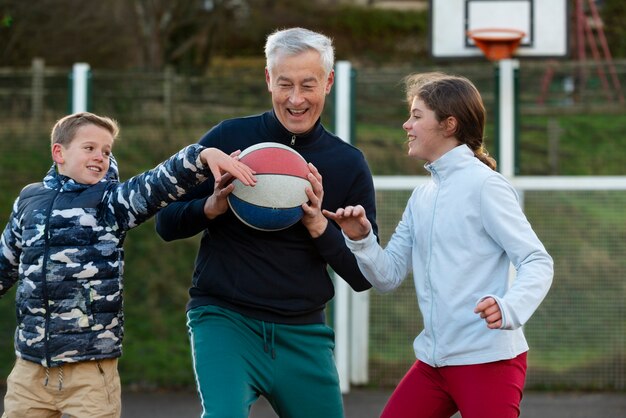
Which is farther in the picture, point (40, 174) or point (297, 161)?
Answer: point (40, 174)

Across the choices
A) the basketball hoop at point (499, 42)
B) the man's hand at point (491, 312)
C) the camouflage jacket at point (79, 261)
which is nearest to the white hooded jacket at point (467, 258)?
the man's hand at point (491, 312)

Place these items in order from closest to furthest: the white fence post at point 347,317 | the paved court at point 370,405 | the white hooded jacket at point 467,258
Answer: the white hooded jacket at point 467,258
the paved court at point 370,405
the white fence post at point 347,317

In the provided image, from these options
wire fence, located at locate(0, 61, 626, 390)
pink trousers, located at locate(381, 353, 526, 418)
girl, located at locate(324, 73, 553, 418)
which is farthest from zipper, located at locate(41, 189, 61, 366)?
wire fence, located at locate(0, 61, 626, 390)

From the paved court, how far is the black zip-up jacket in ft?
10.9

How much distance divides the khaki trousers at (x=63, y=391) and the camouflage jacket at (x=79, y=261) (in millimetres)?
66

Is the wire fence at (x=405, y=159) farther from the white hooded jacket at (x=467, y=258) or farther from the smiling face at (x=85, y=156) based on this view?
Result: the white hooded jacket at (x=467, y=258)

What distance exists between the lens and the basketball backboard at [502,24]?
9.01 meters

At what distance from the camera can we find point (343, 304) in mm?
7883

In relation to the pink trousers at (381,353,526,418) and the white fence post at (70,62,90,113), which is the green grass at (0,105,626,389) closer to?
the white fence post at (70,62,90,113)

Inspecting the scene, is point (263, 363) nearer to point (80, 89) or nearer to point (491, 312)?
point (491, 312)

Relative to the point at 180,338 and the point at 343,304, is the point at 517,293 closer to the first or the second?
the point at 343,304

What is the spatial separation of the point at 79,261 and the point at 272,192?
2.68 ft

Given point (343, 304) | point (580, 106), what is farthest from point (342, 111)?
point (580, 106)

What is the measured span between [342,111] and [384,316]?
1594mm
